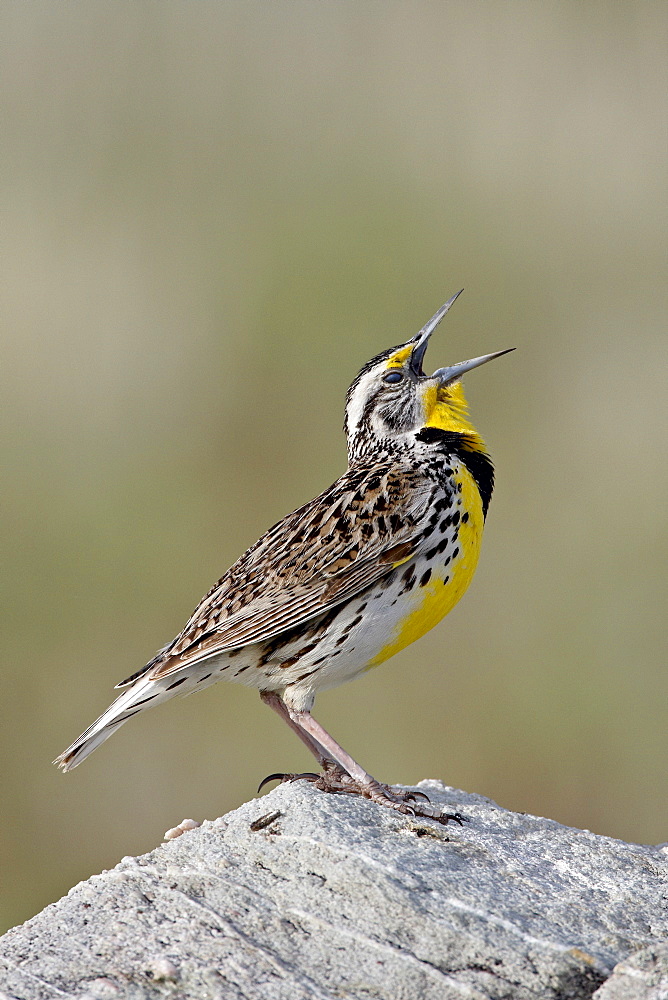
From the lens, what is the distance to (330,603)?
12.9 feet

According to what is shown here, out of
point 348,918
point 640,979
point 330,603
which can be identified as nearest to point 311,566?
point 330,603

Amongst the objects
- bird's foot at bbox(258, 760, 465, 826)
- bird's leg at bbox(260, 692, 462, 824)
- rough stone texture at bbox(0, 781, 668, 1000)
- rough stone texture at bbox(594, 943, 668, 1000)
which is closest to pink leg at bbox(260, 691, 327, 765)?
bird's leg at bbox(260, 692, 462, 824)

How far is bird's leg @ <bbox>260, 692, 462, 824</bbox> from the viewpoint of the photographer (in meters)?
3.70

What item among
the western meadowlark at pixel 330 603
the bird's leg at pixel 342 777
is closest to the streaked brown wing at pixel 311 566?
the western meadowlark at pixel 330 603

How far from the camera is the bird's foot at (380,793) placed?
3.65 meters

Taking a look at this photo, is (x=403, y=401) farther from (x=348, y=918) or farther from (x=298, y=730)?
(x=348, y=918)

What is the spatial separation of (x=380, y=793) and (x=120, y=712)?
0.79m

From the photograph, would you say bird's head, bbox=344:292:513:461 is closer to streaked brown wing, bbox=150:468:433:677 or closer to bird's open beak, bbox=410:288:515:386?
bird's open beak, bbox=410:288:515:386

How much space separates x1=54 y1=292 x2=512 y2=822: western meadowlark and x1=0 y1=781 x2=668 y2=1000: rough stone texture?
0.38 meters

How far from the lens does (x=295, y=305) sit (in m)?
8.75

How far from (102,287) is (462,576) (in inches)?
198

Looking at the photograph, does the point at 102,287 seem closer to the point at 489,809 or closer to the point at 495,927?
the point at 489,809

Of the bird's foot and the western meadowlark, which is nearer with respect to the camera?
the bird's foot

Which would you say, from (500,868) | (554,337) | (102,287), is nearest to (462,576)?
(500,868)
